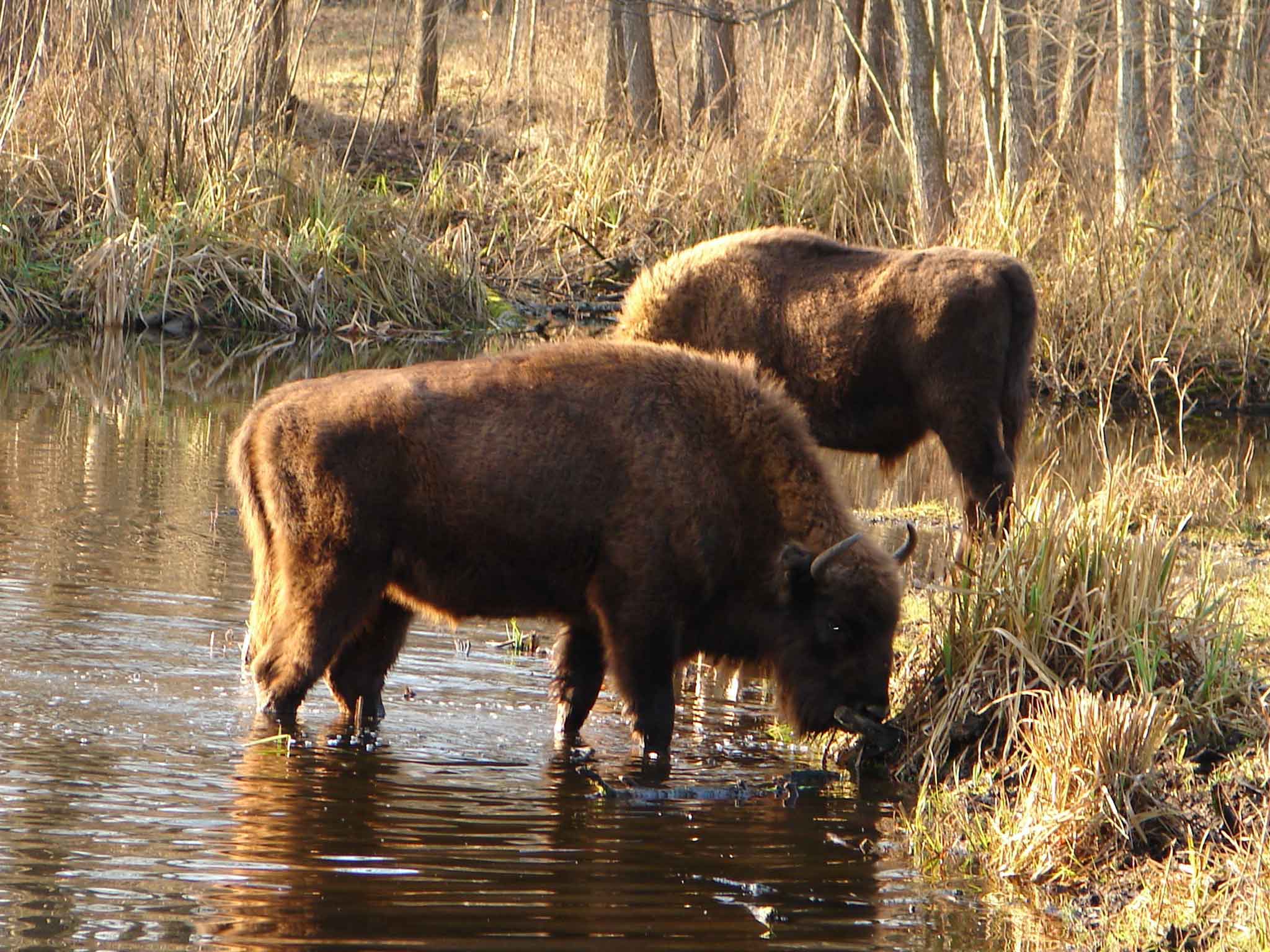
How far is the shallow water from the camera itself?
5012 millimetres

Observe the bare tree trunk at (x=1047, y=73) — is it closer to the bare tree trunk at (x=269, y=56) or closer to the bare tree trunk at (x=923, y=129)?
the bare tree trunk at (x=923, y=129)

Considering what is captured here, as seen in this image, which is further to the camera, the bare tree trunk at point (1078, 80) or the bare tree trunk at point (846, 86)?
the bare tree trunk at point (846, 86)

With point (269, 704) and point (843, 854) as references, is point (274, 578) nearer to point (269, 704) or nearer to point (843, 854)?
point (269, 704)

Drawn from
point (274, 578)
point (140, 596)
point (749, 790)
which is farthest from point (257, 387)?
point (749, 790)

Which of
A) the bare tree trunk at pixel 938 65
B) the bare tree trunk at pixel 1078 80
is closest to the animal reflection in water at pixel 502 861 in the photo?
the bare tree trunk at pixel 938 65

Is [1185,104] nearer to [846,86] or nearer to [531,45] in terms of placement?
[846,86]

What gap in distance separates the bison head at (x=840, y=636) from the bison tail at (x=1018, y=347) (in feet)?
10.3

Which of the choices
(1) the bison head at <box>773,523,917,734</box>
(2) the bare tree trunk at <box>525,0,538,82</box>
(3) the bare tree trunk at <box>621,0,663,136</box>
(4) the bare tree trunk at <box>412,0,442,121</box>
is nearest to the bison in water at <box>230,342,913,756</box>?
(1) the bison head at <box>773,523,917,734</box>

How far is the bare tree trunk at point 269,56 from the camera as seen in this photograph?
18.4m

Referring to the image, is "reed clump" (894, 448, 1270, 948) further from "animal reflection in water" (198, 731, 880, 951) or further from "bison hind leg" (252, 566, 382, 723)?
"bison hind leg" (252, 566, 382, 723)

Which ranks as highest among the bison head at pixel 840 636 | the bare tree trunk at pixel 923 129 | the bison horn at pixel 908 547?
the bare tree trunk at pixel 923 129

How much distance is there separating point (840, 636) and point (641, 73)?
19715 mm

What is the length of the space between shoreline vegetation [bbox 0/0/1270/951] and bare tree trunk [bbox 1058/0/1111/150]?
322mm

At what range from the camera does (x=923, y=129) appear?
17594 mm
